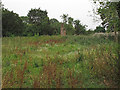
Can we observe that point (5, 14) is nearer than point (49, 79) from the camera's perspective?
No

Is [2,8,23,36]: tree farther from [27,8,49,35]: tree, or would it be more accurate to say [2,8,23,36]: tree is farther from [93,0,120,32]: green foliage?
[93,0,120,32]: green foliage

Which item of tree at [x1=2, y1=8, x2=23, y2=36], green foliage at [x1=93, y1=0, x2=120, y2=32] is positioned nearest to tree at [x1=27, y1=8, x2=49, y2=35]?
tree at [x1=2, y1=8, x2=23, y2=36]

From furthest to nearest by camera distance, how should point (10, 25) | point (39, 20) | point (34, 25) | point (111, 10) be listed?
point (39, 20) → point (34, 25) → point (10, 25) → point (111, 10)

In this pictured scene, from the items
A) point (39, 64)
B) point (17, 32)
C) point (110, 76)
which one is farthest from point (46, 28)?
point (110, 76)

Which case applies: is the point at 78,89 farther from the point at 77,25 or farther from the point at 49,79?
the point at 77,25

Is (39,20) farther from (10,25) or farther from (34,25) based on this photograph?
(10,25)

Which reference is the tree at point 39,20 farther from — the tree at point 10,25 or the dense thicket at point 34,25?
the tree at point 10,25

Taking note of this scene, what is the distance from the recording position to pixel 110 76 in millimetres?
3740

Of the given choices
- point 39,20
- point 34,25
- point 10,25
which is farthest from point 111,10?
point 39,20

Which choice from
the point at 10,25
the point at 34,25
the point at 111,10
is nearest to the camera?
the point at 111,10

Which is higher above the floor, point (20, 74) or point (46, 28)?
point (46, 28)

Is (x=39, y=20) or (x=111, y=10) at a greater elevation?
(x=39, y=20)

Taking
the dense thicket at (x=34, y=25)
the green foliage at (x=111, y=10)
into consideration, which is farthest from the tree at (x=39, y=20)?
the green foliage at (x=111, y=10)

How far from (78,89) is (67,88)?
243mm
